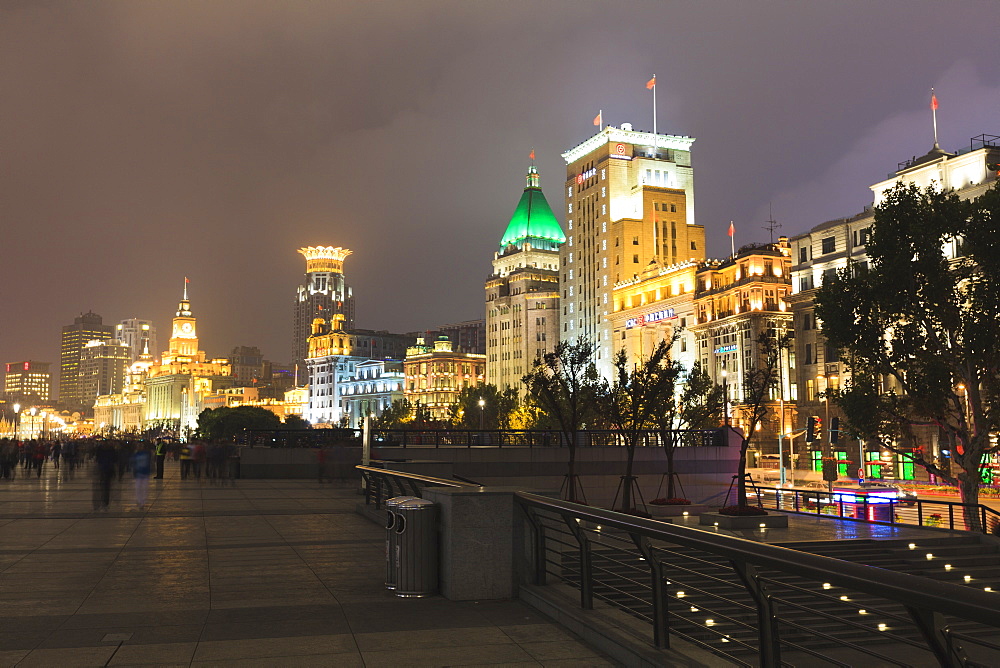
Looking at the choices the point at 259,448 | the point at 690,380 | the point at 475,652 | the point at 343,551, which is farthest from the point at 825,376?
the point at 475,652

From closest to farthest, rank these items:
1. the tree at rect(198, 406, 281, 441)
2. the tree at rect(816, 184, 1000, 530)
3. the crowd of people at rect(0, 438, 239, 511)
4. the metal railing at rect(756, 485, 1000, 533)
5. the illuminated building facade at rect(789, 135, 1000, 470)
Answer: the crowd of people at rect(0, 438, 239, 511), the metal railing at rect(756, 485, 1000, 533), the tree at rect(816, 184, 1000, 530), the illuminated building facade at rect(789, 135, 1000, 470), the tree at rect(198, 406, 281, 441)

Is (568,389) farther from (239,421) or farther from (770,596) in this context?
(239,421)

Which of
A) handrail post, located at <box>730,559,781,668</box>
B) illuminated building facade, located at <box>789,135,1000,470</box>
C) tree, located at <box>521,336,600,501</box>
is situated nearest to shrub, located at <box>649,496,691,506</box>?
tree, located at <box>521,336,600,501</box>

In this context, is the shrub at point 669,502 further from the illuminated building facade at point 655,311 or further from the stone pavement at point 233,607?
the illuminated building facade at point 655,311

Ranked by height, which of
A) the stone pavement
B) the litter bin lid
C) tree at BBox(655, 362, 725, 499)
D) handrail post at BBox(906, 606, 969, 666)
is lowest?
the stone pavement

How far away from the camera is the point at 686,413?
56812 millimetres

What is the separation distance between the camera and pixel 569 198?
16238 cm

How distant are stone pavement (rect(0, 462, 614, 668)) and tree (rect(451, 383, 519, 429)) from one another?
254 feet

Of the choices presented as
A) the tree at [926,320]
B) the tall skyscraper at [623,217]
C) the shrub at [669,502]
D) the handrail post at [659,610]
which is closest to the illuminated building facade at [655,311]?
the tall skyscraper at [623,217]

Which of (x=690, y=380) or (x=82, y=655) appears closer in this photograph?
(x=82, y=655)

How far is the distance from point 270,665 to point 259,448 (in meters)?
36.7

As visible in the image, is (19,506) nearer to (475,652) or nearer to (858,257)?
(475,652)

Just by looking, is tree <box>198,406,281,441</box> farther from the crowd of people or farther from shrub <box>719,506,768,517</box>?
shrub <box>719,506,768,517</box>

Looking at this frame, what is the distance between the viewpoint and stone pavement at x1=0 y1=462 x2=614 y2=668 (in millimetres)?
8406
